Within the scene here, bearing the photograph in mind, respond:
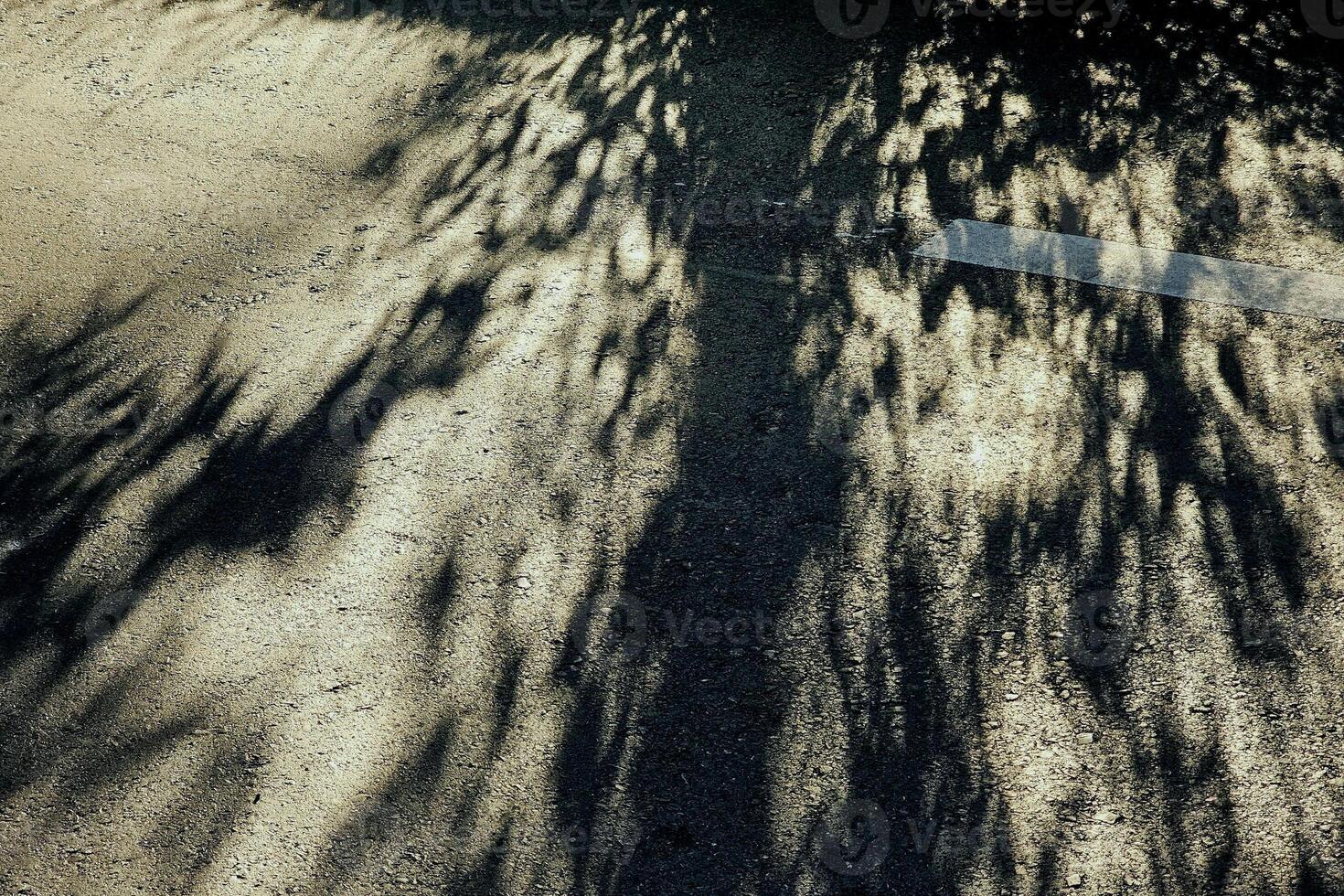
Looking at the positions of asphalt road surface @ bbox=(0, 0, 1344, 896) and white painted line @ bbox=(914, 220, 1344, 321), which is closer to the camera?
asphalt road surface @ bbox=(0, 0, 1344, 896)

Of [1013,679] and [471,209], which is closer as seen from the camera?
[1013,679]

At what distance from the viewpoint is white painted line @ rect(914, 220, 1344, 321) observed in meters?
6.12

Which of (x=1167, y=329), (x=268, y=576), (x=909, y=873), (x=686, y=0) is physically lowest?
(x=909, y=873)

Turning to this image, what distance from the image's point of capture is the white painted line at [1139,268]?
241 inches

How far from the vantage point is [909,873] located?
4031 mm

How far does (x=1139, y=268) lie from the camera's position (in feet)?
20.9

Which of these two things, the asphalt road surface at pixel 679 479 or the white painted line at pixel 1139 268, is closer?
the asphalt road surface at pixel 679 479

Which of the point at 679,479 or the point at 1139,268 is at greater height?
the point at 1139,268

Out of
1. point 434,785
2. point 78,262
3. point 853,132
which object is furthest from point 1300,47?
point 78,262

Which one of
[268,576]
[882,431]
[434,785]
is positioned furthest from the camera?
[882,431]

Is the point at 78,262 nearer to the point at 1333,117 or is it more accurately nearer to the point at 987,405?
the point at 987,405

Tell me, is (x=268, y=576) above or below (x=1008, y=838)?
above

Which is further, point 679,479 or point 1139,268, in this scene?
point 1139,268

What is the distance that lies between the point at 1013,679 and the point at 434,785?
2.32 meters
